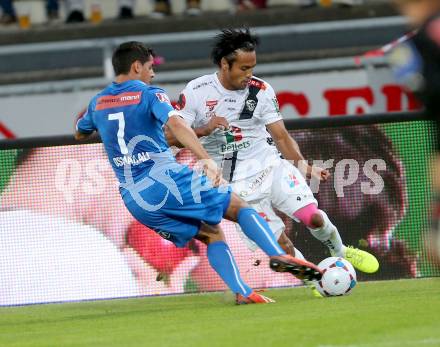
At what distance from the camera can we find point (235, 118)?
991 cm

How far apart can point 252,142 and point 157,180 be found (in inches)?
55.6

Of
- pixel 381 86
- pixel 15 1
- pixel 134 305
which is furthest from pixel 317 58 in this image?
pixel 134 305

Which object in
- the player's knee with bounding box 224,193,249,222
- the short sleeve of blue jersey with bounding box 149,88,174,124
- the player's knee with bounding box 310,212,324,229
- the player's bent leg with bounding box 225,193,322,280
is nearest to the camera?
the player's bent leg with bounding box 225,193,322,280

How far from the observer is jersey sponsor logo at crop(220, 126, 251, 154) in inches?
392

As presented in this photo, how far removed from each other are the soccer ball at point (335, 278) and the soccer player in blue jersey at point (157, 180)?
0.29 m

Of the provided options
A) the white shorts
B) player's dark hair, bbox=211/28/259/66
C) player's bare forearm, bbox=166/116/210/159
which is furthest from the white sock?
player's bare forearm, bbox=166/116/210/159

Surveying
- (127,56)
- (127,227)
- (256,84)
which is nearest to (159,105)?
(127,56)

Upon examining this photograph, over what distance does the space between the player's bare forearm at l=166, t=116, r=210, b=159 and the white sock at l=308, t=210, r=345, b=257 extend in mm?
1748

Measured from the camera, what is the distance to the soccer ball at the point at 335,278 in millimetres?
9016

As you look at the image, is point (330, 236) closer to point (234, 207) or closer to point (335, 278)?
point (335, 278)

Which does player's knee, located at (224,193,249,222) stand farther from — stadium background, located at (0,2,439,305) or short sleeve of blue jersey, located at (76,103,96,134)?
stadium background, located at (0,2,439,305)

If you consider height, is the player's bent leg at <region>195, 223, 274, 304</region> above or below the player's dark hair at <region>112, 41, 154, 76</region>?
below

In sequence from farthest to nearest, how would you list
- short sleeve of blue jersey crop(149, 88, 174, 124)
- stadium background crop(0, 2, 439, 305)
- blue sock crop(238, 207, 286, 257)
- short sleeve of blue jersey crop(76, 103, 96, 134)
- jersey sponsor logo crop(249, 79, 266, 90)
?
stadium background crop(0, 2, 439, 305)
jersey sponsor logo crop(249, 79, 266, 90)
short sleeve of blue jersey crop(76, 103, 96, 134)
blue sock crop(238, 207, 286, 257)
short sleeve of blue jersey crop(149, 88, 174, 124)

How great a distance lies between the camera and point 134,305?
→ 10000mm
